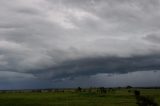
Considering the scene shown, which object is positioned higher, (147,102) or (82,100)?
(82,100)

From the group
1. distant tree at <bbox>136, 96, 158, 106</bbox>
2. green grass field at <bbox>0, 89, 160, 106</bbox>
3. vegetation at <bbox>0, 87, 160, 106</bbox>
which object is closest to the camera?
distant tree at <bbox>136, 96, 158, 106</bbox>

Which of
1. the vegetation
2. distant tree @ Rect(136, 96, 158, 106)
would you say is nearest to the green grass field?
the vegetation

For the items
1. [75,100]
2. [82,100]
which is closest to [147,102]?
[82,100]

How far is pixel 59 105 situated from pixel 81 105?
15.4 feet

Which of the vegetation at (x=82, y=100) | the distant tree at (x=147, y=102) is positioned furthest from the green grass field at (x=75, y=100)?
the distant tree at (x=147, y=102)

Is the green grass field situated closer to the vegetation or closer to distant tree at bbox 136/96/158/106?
the vegetation

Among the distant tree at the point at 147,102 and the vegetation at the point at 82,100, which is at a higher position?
the vegetation at the point at 82,100

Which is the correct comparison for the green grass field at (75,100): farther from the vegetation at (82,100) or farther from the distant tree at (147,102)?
the distant tree at (147,102)

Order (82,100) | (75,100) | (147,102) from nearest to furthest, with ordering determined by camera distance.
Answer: (147,102) < (82,100) < (75,100)

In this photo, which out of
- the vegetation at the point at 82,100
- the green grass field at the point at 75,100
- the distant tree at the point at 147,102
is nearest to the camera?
the distant tree at the point at 147,102

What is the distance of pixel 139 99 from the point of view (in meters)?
52.4

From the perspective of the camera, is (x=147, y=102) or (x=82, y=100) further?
(x=82, y=100)

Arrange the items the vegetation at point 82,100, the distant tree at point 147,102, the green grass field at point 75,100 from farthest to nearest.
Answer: the green grass field at point 75,100, the vegetation at point 82,100, the distant tree at point 147,102

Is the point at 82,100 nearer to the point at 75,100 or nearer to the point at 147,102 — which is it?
the point at 75,100
